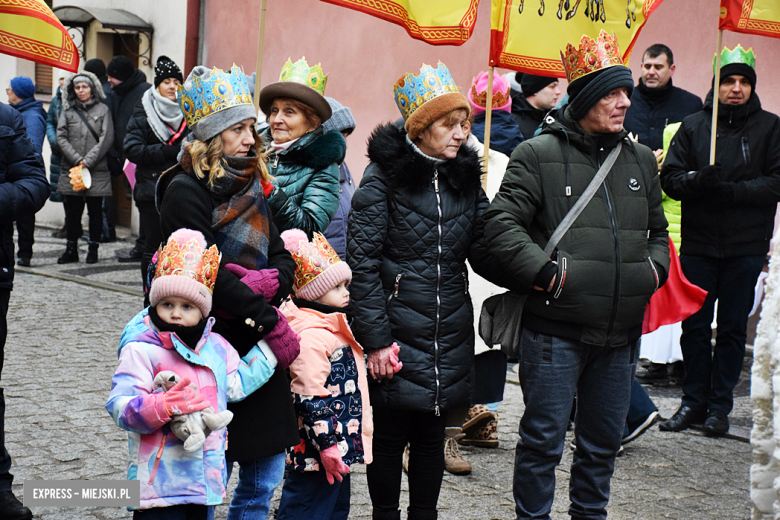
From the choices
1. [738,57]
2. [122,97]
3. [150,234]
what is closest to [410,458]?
[738,57]

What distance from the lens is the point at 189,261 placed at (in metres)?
3.15

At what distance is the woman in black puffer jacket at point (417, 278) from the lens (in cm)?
388

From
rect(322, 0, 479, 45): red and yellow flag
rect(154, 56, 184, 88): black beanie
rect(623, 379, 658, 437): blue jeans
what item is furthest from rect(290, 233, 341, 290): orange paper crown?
rect(154, 56, 184, 88): black beanie

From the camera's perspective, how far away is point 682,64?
343 inches

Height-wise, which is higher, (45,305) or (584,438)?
(584,438)

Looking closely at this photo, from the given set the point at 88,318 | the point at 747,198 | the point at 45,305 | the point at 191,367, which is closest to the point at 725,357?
the point at 747,198

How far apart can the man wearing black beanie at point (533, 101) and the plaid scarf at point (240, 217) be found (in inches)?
132

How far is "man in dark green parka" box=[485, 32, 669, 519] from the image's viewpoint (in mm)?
3826

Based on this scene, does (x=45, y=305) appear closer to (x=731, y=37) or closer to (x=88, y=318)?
(x=88, y=318)

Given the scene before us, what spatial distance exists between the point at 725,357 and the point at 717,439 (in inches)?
20.6

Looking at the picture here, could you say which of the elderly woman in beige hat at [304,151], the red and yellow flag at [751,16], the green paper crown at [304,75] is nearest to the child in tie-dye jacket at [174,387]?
the elderly woman in beige hat at [304,151]

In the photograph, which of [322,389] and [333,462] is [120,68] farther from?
[333,462]

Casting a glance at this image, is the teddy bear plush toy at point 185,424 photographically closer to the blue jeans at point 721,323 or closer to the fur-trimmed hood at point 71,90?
the blue jeans at point 721,323

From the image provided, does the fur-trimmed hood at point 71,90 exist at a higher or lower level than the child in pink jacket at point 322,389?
higher
